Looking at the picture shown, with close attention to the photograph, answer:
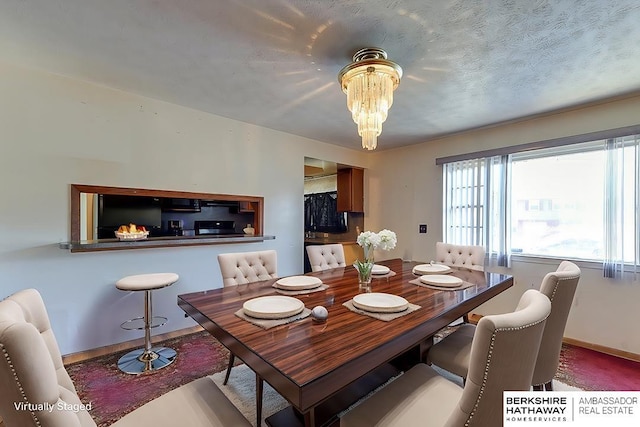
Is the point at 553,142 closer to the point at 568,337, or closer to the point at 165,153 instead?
the point at 568,337

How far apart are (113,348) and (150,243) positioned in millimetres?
1003

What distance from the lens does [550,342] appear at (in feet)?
5.05

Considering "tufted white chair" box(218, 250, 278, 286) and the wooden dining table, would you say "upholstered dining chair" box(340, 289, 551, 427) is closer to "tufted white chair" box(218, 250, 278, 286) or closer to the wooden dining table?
the wooden dining table

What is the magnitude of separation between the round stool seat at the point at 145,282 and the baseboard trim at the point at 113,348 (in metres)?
0.73

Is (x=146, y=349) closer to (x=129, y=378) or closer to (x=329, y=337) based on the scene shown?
(x=129, y=378)

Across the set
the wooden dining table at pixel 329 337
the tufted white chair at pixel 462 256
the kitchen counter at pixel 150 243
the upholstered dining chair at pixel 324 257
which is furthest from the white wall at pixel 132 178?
the wooden dining table at pixel 329 337

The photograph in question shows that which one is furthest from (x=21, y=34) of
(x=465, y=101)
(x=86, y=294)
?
(x=465, y=101)

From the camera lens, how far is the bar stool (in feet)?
7.34

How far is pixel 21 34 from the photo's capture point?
1771 mm

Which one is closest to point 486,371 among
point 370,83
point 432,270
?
point 432,270

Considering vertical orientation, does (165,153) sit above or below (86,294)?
above

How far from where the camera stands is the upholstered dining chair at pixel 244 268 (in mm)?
2121

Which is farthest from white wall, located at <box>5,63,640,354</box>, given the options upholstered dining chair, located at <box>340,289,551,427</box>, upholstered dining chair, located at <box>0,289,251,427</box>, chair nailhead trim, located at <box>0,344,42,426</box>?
upholstered dining chair, located at <box>340,289,551,427</box>

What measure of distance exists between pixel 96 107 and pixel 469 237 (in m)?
4.32
